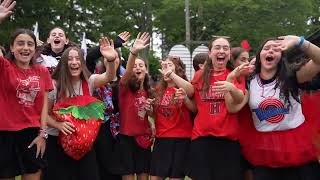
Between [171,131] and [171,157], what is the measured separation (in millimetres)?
321

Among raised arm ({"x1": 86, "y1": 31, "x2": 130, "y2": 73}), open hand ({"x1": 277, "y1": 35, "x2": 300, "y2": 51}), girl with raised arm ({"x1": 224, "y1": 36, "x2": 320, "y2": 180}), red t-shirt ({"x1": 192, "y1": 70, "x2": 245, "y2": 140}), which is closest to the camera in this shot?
open hand ({"x1": 277, "y1": 35, "x2": 300, "y2": 51})

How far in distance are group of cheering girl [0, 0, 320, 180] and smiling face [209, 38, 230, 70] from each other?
1 centimetres

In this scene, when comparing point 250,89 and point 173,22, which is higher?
point 173,22

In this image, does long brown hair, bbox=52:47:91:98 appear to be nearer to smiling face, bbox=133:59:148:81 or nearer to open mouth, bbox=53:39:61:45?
open mouth, bbox=53:39:61:45

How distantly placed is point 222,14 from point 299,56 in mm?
20339

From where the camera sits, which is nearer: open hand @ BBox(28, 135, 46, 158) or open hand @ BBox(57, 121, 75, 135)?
open hand @ BBox(28, 135, 46, 158)

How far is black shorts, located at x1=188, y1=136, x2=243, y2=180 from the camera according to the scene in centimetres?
532

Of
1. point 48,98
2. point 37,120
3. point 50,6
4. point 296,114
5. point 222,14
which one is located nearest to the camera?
point 296,114

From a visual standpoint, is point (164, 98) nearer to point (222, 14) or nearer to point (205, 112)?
point (205, 112)

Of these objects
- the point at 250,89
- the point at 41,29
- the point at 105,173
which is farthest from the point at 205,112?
the point at 41,29

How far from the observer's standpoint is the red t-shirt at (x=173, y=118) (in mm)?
6158

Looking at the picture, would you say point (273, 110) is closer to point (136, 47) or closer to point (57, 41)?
point (136, 47)

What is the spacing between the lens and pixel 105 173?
621cm

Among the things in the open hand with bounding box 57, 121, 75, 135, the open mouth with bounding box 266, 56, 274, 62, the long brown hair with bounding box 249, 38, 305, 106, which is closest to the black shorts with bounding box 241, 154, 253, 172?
the long brown hair with bounding box 249, 38, 305, 106
